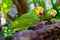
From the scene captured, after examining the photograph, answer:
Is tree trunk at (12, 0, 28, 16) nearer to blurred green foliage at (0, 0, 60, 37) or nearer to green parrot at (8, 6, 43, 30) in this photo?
blurred green foliage at (0, 0, 60, 37)

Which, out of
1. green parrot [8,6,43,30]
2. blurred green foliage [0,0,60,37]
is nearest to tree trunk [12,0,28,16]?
blurred green foliage [0,0,60,37]

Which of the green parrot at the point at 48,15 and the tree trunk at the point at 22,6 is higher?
the tree trunk at the point at 22,6

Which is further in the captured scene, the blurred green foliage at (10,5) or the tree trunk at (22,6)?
the tree trunk at (22,6)

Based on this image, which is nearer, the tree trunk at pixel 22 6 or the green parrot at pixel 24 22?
the green parrot at pixel 24 22

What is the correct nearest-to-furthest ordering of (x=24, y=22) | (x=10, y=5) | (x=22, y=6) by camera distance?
(x=24, y=22) < (x=10, y=5) < (x=22, y=6)

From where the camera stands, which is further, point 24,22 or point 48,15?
point 48,15

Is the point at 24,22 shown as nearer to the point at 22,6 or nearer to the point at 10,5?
the point at 10,5

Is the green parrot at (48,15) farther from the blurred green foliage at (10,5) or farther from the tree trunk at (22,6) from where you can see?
the tree trunk at (22,6)

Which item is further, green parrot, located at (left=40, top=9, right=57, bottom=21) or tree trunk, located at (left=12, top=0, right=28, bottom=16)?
tree trunk, located at (left=12, top=0, right=28, bottom=16)

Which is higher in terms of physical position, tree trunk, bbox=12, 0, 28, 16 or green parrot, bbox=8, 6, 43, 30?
tree trunk, bbox=12, 0, 28, 16

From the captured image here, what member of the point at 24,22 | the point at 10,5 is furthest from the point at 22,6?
the point at 24,22

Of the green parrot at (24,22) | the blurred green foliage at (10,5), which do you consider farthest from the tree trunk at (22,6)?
the green parrot at (24,22)

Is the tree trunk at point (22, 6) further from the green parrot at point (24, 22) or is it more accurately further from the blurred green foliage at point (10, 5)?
the green parrot at point (24, 22)

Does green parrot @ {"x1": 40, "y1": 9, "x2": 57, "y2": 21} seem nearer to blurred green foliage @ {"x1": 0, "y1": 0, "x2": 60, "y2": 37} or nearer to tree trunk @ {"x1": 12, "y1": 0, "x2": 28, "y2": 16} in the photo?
blurred green foliage @ {"x1": 0, "y1": 0, "x2": 60, "y2": 37}
